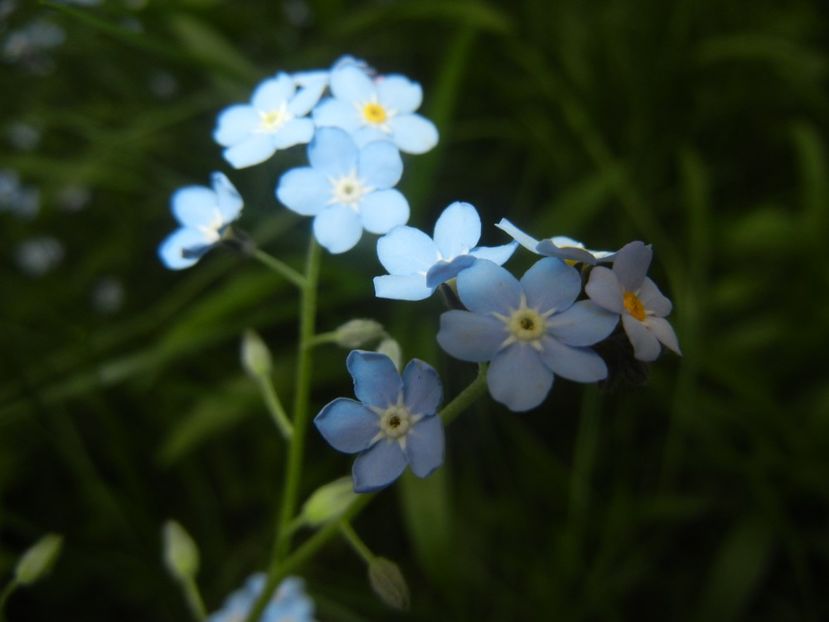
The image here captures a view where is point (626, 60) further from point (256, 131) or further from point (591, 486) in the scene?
point (256, 131)

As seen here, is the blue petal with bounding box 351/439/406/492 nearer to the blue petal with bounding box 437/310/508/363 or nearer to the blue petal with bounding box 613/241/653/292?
the blue petal with bounding box 437/310/508/363

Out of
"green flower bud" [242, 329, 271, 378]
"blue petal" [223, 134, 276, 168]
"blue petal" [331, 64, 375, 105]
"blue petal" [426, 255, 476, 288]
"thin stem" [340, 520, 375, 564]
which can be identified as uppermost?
"blue petal" [331, 64, 375, 105]

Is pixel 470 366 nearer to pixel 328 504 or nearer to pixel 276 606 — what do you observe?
pixel 276 606

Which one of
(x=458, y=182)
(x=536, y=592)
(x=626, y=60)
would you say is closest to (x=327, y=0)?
(x=458, y=182)

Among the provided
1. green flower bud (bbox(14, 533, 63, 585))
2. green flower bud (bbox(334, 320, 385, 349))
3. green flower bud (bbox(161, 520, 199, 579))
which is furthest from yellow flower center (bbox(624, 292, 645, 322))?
green flower bud (bbox(14, 533, 63, 585))

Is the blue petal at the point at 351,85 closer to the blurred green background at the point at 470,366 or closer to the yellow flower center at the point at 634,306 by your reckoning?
the yellow flower center at the point at 634,306

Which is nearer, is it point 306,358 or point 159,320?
point 306,358
